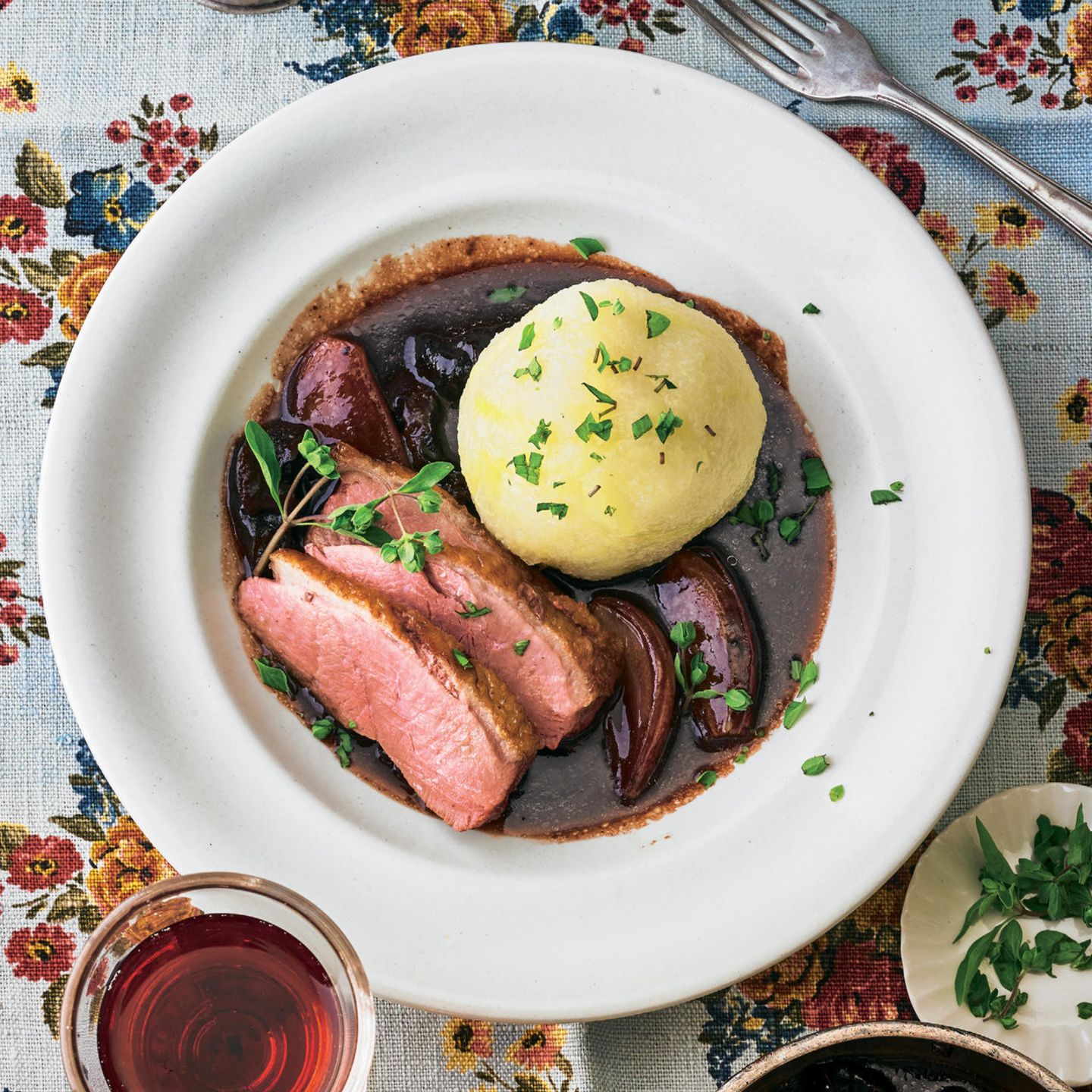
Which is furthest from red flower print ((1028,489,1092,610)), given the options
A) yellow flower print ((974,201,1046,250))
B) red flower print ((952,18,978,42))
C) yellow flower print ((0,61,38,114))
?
yellow flower print ((0,61,38,114))

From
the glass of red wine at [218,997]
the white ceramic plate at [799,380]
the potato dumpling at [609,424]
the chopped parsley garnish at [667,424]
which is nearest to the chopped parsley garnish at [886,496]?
the white ceramic plate at [799,380]

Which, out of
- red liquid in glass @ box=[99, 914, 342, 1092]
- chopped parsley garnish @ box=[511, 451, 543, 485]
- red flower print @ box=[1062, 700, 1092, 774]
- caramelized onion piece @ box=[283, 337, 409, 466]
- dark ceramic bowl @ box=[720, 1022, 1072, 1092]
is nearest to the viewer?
dark ceramic bowl @ box=[720, 1022, 1072, 1092]

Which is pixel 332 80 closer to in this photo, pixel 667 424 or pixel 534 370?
pixel 534 370

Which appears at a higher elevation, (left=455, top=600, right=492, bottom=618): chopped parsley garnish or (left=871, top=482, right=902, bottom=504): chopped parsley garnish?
(left=871, top=482, right=902, bottom=504): chopped parsley garnish

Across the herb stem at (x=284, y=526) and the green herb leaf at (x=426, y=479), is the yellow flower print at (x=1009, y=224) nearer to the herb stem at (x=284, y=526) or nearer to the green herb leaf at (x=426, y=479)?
the green herb leaf at (x=426, y=479)

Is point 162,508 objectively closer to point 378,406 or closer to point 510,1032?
point 378,406

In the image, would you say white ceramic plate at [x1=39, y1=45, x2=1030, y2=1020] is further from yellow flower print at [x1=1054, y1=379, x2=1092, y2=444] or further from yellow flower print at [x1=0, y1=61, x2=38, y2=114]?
yellow flower print at [x1=0, y1=61, x2=38, y2=114]
